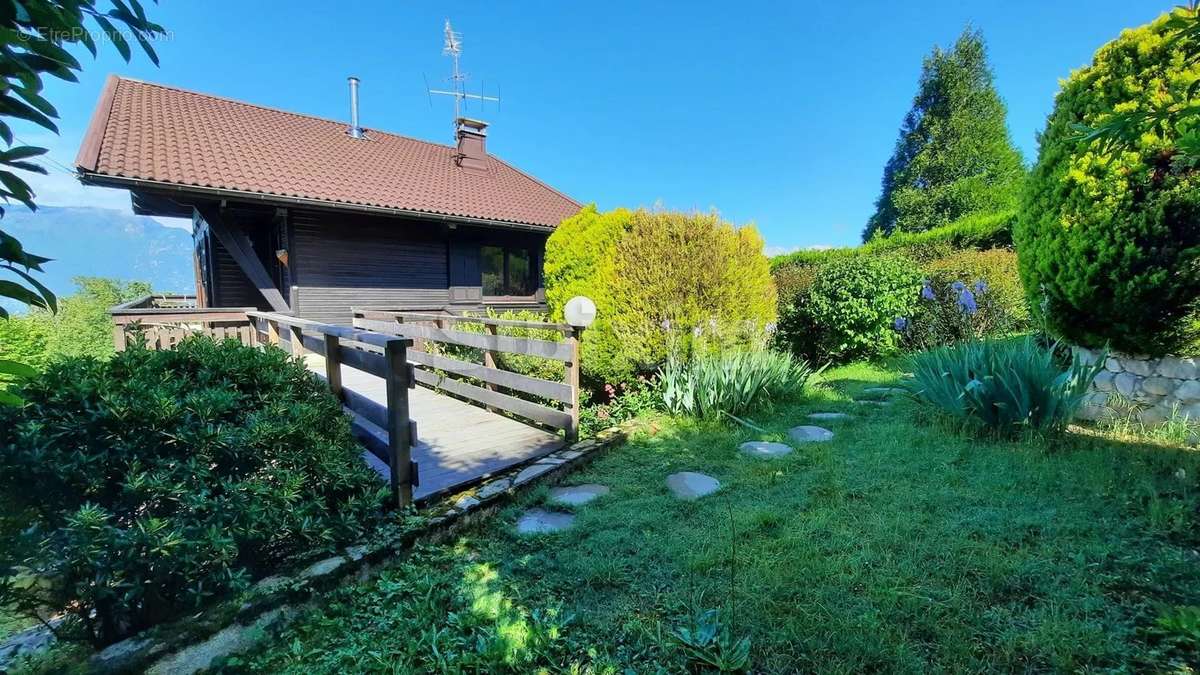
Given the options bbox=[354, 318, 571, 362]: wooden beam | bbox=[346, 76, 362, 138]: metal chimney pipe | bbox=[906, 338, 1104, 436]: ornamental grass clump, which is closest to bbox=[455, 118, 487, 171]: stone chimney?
bbox=[346, 76, 362, 138]: metal chimney pipe

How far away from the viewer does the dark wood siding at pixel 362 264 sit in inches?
350

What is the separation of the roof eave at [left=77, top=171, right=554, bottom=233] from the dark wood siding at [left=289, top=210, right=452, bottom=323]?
0.63 metres

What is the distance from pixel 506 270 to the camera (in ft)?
39.6

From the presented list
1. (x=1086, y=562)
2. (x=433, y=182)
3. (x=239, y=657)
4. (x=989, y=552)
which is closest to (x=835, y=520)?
(x=989, y=552)

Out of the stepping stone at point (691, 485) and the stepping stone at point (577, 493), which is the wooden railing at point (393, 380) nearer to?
the stepping stone at point (577, 493)

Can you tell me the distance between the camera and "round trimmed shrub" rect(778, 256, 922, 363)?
7035 mm

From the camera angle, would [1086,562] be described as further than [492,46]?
No

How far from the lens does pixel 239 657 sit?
1602 millimetres

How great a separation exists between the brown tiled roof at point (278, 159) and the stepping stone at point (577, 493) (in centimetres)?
796

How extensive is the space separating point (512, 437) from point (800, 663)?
3.03m

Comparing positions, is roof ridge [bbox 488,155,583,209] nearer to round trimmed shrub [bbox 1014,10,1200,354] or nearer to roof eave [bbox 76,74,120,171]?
roof eave [bbox 76,74,120,171]

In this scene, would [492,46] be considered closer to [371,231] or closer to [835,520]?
[371,231]

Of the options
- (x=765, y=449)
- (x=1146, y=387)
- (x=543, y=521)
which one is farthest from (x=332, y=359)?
(x=1146, y=387)

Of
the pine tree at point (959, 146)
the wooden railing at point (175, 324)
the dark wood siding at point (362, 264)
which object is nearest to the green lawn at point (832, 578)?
the wooden railing at point (175, 324)
